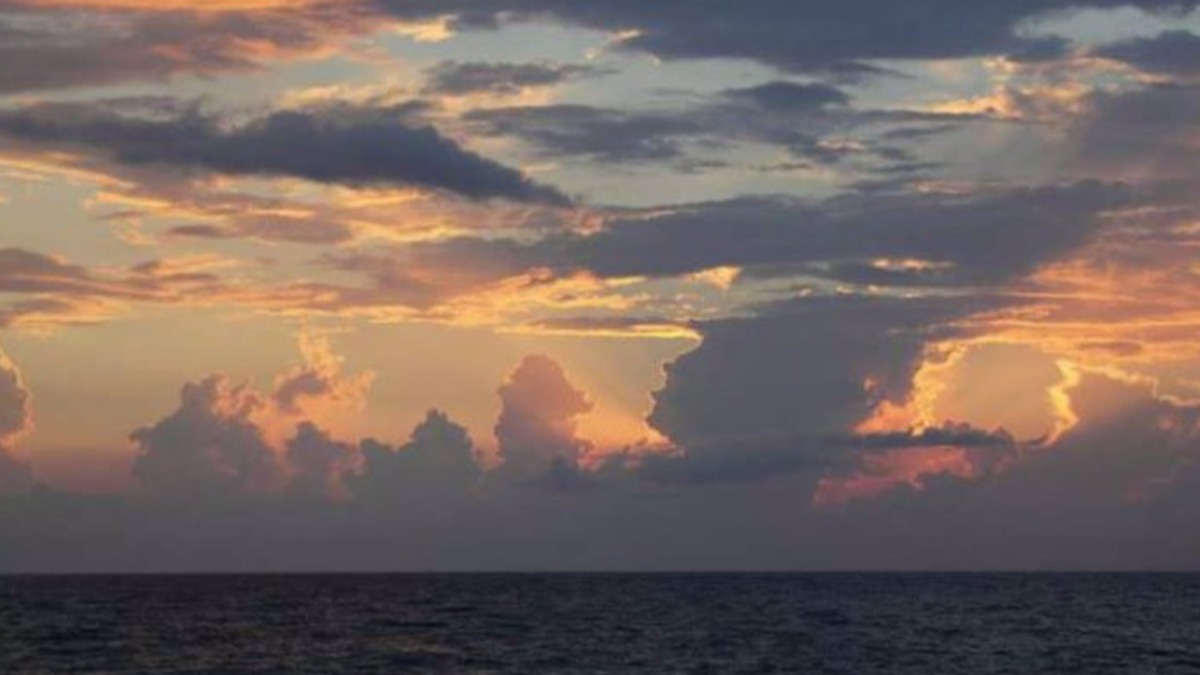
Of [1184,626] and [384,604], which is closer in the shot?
[1184,626]

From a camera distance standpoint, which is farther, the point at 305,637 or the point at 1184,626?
the point at 1184,626

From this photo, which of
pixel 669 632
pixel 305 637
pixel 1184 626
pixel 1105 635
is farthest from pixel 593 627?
pixel 1184 626

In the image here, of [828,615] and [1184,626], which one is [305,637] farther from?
[1184,626]

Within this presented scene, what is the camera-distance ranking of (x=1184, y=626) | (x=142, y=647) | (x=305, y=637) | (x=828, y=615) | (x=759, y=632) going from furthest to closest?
(x=828, y=615), (x=1184, y=626), (x=759, y=632), (x=305, y=637), (x=142, y=647)

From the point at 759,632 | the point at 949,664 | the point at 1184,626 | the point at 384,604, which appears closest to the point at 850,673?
the point at 949,664

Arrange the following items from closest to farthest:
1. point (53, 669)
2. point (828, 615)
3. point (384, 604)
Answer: point (53, 669), point (828, 615), point (384, 604)

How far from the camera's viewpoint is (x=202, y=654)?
367 feet

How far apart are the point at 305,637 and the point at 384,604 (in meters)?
68.2

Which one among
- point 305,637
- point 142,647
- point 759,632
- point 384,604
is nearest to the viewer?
point 142,647

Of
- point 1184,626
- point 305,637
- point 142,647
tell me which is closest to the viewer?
point 142,647

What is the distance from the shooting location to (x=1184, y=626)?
15788cm

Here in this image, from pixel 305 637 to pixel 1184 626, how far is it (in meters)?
78.5

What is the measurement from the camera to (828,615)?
568ft

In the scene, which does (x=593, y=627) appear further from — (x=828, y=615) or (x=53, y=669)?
(x=53, y=669)
